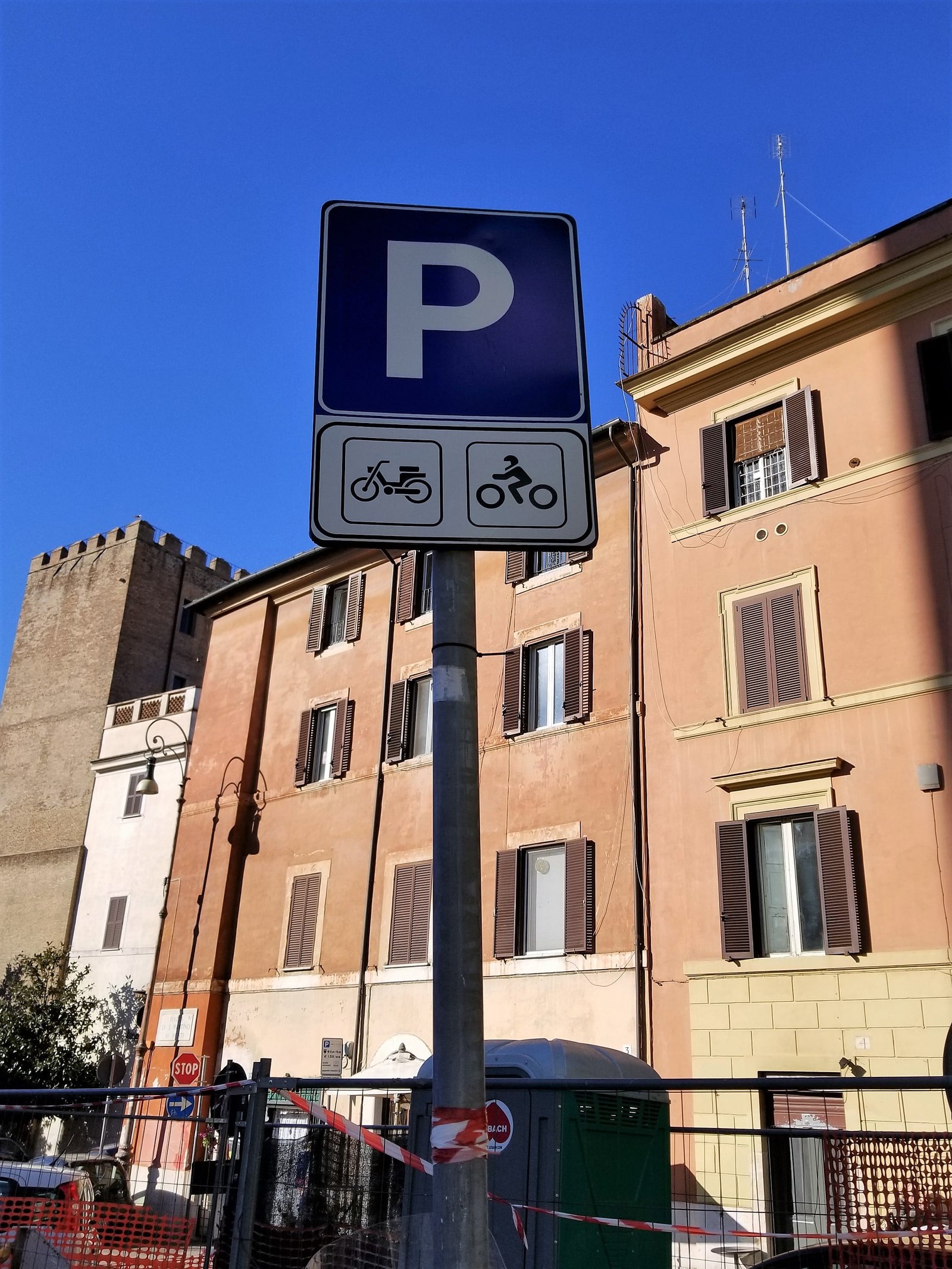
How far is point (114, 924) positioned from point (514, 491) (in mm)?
29100

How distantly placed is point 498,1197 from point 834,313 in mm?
14907

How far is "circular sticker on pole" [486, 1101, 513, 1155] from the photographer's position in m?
6.34

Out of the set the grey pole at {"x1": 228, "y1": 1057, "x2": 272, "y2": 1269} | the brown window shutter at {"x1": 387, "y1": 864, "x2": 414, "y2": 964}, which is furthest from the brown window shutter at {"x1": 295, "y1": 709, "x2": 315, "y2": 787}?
the grey pole at {"x1": 228, "y1": 1057, "x2": 272, "y2": 1269}

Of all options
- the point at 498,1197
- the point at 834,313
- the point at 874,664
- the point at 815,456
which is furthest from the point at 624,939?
the point at 498,1197

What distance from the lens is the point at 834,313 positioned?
1761 cm

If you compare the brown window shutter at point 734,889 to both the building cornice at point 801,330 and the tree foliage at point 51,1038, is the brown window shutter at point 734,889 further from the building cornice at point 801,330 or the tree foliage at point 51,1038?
the tree foliage at point 51,1038

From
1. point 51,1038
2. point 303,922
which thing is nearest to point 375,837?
point 303,922

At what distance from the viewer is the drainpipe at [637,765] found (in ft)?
55.2

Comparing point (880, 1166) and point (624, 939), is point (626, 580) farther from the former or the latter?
point (880, 1166)

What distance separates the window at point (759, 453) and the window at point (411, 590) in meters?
6.72

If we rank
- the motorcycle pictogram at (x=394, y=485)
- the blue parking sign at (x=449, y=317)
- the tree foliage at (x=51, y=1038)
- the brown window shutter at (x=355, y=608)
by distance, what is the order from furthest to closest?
the tree foliage at (x=51, y=1038), the brown window shutter at (x=355, y=608), the blue parking sign at (x=449, y=317), the motorcycle pictogram at (x=394, y=485)

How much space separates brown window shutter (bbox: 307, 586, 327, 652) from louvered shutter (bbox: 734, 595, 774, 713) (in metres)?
10.9

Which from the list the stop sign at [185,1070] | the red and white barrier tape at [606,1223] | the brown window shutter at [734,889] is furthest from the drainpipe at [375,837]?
the red and white barrier tape at [606,1223]

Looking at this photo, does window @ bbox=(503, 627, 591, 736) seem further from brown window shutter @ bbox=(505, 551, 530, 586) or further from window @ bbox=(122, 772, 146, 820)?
window @ bbox=(122, 772, 146, 820)
